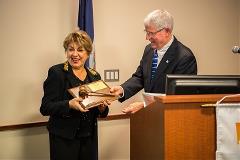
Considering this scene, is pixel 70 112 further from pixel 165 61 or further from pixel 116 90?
pixel 165 61

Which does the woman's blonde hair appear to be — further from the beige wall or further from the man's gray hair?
the beige wall

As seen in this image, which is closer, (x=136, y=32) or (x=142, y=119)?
(x=142, y=119)

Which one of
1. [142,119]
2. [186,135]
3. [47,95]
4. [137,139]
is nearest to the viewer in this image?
[186,135]

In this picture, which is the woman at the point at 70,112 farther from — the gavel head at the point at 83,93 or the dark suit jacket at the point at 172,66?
the dark suit jacket at the point at 172,66

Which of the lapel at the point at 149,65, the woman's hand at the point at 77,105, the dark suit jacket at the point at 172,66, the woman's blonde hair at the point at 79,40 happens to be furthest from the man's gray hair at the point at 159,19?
the woman's hand at the point at 77,105

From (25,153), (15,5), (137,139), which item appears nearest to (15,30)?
(15,5)

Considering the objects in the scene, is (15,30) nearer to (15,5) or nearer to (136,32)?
(15,5)

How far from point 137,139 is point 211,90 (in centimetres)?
52

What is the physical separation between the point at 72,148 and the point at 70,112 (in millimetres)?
275

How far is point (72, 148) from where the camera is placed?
2.23 metres

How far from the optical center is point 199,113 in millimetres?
1386

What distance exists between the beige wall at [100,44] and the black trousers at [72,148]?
0.78 metres

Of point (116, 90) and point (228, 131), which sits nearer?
point (228, 131)

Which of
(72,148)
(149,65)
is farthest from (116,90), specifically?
(72,148)
